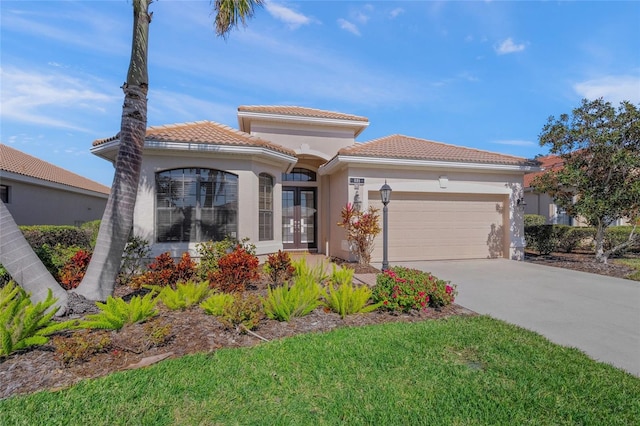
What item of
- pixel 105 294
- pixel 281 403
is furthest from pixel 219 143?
pixel 281 403

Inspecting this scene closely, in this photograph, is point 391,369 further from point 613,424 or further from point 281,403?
point 613,424

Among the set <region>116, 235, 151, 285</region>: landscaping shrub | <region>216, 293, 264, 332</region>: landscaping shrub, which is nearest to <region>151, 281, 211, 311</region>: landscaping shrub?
<region>216, 293, 264, 332</region>: landscaping shrub

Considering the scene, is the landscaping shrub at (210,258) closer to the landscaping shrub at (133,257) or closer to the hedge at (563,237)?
the landscaping shrub at (133,257)

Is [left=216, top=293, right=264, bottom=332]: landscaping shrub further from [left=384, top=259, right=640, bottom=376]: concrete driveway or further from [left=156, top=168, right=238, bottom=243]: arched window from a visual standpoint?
[left=156, top=168, right=238, bottom=243]: arched window

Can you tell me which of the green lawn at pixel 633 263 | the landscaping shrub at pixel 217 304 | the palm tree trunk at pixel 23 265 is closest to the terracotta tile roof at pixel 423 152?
the green lawn at pixel 633 263

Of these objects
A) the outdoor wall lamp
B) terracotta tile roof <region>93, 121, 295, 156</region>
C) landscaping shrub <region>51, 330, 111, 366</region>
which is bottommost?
landscaping shrub <region>51, 330, 111, 366</region>

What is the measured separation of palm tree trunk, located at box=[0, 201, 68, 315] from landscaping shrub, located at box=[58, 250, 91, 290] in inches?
64.2

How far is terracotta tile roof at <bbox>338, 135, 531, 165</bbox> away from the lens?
1091 centimetres

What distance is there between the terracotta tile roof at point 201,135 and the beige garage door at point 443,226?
4702mm

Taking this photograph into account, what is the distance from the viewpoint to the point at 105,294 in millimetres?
5207

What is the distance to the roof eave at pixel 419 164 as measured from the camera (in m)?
10.5

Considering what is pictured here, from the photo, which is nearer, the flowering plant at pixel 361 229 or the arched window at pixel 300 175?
the flowering plant at pixel 361 229

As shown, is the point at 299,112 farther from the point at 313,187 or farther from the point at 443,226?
the point at 443,226

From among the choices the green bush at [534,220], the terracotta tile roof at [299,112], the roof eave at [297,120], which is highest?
the terracotta tile roof at [299,112]
